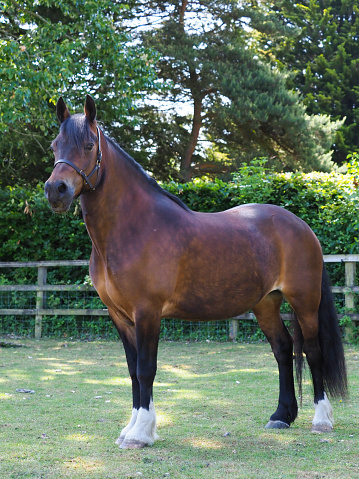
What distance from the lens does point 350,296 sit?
8.32 m

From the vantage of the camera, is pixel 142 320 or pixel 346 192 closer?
pixel 142 320

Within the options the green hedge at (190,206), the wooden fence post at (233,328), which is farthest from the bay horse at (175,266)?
the wooden fence post at (233,328)

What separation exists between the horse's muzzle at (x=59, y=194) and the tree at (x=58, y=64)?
22.3 ft

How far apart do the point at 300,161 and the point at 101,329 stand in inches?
445

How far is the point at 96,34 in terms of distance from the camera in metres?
11.3

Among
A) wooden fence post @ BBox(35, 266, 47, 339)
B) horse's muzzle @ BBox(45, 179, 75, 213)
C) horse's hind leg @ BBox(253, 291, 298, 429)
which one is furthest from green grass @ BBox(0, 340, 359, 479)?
wooden fence post @ BBox(35, 266, 47, 339)

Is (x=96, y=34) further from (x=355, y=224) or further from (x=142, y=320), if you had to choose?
(x=142, y=320)

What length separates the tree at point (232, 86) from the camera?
17.9 metres

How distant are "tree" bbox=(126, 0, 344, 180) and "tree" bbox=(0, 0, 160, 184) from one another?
5.15 m

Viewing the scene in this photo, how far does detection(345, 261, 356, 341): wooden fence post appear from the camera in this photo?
27.2 feet

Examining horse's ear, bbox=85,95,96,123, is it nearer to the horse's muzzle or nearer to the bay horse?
the bay horse

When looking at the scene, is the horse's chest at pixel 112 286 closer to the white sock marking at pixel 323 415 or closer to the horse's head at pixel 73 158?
the horse's head at pixel 73 158

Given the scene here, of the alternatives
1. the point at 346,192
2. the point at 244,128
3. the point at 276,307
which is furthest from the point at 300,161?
the point at 276,307

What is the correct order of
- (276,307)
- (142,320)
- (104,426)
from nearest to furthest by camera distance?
(142,320) < (104,426) < (276,307)
